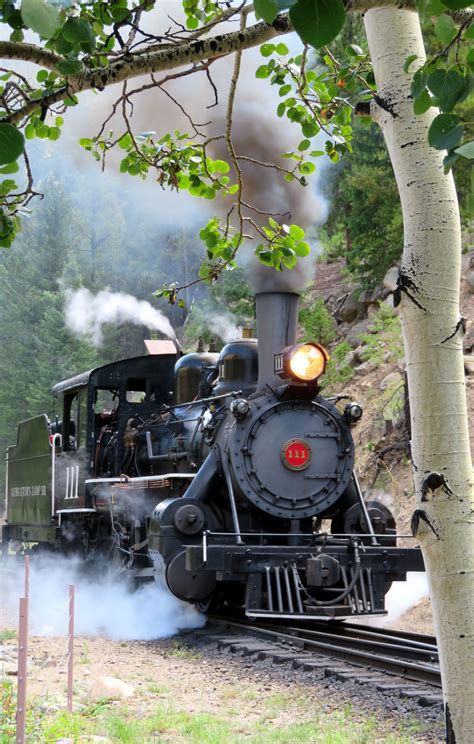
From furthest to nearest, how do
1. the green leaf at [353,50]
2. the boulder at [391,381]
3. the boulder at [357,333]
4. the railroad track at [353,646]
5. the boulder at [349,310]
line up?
the boulder at [349,310] → the boulder at [357,333] → the boulder at [391,381] → the railroad track at [353,646] → the green leaf at [353,50]

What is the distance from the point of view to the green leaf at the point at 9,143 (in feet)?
7.15

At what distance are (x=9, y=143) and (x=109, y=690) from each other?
16.9 ft

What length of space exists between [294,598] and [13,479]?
10.2 meters

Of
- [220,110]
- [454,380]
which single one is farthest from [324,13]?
[220,110]

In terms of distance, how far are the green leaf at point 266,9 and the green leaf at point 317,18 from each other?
4 centimetres

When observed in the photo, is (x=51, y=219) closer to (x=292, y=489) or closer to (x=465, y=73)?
(x=292, y=489)

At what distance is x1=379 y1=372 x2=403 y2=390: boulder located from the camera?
20.0 metres

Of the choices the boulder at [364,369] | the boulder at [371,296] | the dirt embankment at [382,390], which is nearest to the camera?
the dirt embankment at [382,390]

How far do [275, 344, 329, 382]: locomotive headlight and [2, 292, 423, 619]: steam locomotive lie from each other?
13 mm

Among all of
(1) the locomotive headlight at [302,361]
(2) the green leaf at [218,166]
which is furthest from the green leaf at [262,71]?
(1) the locomotive headlight at [302,361]

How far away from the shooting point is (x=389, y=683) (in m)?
6.64

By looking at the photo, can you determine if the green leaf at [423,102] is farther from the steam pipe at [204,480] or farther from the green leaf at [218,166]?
the steam pipe at [204,480]

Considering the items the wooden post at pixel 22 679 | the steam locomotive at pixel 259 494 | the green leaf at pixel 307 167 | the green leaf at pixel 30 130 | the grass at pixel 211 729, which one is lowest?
the grass at pixel 211 729

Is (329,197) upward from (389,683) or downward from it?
upward
